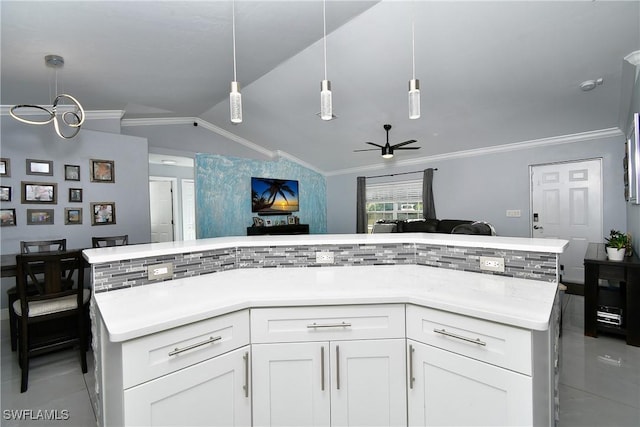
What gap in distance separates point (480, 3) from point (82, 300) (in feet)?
13.0

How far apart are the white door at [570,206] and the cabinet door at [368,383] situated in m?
4.61

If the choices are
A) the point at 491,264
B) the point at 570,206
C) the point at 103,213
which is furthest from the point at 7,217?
the point at 570,206

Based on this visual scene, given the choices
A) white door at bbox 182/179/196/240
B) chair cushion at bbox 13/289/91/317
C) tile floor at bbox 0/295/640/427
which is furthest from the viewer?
white door at bbox 182/179/196/240

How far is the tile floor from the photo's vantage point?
1.75m

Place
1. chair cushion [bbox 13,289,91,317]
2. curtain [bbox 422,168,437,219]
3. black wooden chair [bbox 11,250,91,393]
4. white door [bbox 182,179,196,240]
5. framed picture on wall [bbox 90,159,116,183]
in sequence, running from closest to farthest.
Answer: black wooden chair [bbox 11,250,91,393] < chair cushion [bbox 13,289,91,317] < framed picture on wall [bbox 90,159,116,183] < curtain [bbox 422,168,437,219] < white door [bbox 182,179,196,240]

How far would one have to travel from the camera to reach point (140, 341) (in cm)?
101

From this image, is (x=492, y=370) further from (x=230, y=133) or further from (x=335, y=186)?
(x=335, y=186)

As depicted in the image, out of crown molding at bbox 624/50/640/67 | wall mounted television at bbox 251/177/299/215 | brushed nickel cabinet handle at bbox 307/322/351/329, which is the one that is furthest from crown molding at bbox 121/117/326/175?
crown molding at bbox 624/50/640/67

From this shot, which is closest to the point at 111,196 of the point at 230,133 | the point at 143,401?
the point at 230,133

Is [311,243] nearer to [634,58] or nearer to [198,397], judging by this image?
[198,397]

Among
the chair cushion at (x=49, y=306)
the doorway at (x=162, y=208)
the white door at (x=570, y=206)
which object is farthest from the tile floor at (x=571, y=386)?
the doorway at (x=162, y=208)

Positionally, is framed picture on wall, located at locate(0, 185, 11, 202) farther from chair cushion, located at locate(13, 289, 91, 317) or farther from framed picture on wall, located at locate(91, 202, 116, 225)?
chair cushion, located at locate(13, 289, 91, 317)

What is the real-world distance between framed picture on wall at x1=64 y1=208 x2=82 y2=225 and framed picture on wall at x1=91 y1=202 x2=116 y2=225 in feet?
0.45

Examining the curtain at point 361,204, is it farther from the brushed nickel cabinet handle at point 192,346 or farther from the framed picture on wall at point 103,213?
the brushed nickel cabinet handle at point 192,346
